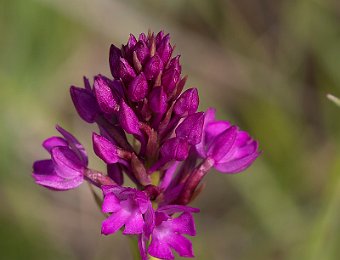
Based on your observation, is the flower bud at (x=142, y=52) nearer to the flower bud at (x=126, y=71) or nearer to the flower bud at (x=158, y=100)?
the flower bud at (x=126, y=71)

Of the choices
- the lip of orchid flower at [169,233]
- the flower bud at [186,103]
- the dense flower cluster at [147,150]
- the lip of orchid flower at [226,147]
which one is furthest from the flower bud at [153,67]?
the lip of orchid flower at [169,233]

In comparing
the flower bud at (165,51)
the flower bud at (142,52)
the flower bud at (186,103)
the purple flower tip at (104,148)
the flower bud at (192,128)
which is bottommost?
the purple flower tip at (104,148)

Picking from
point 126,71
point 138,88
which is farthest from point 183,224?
point 126,71

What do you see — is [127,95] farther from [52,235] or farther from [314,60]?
[314,60]

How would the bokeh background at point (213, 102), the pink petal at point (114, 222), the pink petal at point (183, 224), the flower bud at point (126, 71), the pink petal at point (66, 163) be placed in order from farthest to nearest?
the bokeh background at point (213, 102) < the pink petal at point (66, 163) < the flower bud at point (126, 71) < the pink petal at point (183, 224) < the pink petal at point (114, 222)

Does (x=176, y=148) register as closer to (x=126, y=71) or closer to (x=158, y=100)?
(x=158, y=100)

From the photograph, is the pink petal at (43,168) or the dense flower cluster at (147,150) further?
the pink petal at (43,168)
